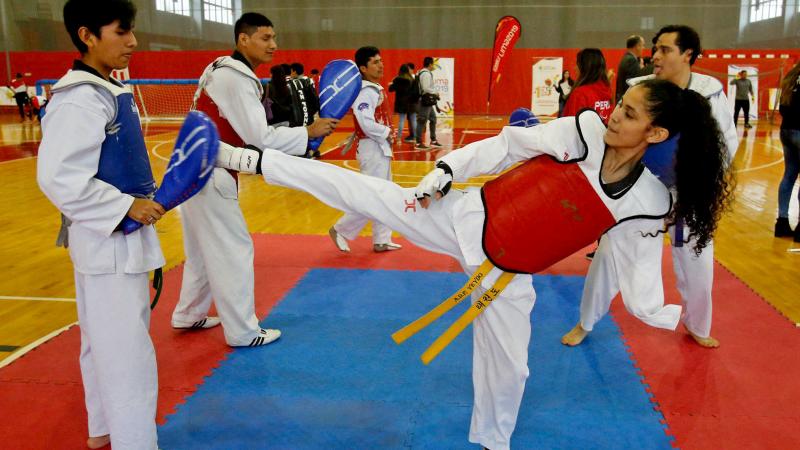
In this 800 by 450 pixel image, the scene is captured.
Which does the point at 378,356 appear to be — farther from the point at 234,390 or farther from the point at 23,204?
the point at 23,204

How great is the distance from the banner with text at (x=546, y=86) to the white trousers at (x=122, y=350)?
717 inches

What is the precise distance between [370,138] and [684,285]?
289cm

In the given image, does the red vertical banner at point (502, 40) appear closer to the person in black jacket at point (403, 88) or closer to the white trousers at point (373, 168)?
the person in black jacket at point (403, 88)

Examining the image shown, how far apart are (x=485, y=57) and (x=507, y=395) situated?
62.2 ft

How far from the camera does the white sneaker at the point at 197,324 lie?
3738 millimetres

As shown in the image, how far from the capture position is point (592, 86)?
479 centimetres

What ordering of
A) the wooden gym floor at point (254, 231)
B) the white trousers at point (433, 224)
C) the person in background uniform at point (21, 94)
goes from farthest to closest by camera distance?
1. the person in background uniform at point (21, 94)
2. the wooden gym floor at point (254, 231)
3. the white trousers at point (433, 224)

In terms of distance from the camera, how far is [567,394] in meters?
3.02

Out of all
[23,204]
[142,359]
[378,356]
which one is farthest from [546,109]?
[142,359]

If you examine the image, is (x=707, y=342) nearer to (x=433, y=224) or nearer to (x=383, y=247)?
(x=433, y=224)

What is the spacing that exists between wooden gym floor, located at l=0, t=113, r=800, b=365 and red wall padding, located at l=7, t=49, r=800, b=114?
9.49m

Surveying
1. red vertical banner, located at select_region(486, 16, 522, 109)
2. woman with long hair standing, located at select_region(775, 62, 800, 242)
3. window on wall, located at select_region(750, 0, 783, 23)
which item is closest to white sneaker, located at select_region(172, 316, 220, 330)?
woman with long hair standing, located at select_region(775, 62, 800, 242)

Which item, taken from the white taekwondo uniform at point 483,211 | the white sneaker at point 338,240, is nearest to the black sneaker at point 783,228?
the white sneaker at point 338,240

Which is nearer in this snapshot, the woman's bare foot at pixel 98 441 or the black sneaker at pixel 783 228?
the woman's bare foot at pixel 98 441
